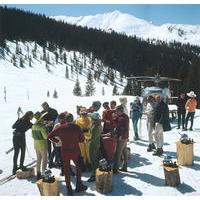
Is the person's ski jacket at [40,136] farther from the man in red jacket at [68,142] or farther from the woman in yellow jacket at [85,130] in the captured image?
the man in red jacket at [68,142]

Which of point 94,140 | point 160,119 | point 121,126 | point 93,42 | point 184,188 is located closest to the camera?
point 184,188

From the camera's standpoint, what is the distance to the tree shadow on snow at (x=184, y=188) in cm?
963

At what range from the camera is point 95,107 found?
12891 mm

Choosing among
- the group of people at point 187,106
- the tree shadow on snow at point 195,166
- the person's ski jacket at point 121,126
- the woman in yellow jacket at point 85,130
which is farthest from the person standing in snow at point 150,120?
the group of people at point 187,106

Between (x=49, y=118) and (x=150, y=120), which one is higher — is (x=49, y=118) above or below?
above

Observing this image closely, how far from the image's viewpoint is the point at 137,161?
40.9ft

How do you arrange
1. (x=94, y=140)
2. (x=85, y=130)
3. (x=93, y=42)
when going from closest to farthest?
(x=94, y=140)
(x=85, y=130)
(x=93, y=42)

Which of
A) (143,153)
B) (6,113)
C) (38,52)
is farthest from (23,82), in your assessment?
(143,153)

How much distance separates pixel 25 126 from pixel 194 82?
211 ft

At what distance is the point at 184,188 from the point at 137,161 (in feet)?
9.09

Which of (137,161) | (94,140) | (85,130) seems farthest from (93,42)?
(94,140)

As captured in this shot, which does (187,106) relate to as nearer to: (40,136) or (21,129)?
(21,129)

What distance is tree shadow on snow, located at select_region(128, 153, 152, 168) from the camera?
12.0 metres

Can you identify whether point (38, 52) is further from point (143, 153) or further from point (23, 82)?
point (143, 153)
